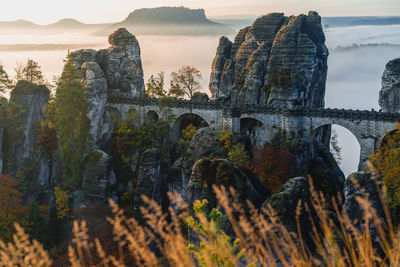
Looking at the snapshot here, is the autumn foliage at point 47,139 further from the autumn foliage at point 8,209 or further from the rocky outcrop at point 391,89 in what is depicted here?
the rocky outcrop at point 391,89

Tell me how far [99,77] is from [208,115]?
12.5 meters

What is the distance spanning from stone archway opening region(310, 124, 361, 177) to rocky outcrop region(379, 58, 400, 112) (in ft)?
23.8

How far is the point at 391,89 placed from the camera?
44281 mm

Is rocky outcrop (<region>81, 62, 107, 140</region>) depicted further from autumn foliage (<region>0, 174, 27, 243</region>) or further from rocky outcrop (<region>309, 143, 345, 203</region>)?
rocky outcrop (<region>309, 143, 345, 203</region>)

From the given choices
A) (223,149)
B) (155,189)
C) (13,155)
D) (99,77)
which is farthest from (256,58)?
(13,155)

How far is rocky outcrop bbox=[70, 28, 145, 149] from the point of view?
42.1 metres

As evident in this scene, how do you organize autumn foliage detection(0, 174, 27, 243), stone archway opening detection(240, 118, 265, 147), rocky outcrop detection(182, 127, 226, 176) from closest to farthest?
autumn foliage detection(0, 174, 27, 243) → rocky outcrop detection(182, 127, 226, 176) → stone archway opening detection(240, 118, 265, 147)

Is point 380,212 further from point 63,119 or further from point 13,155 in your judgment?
point 13,155

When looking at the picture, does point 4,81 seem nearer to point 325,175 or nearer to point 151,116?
point 151,116

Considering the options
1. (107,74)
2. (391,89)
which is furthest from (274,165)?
(107,74)

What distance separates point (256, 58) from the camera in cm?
4828

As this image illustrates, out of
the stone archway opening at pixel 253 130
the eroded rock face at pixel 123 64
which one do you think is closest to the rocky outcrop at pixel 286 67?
the stone archway opening at pixel 253 130

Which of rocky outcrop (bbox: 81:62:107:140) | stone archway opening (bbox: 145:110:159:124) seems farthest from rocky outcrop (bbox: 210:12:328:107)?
rocky outcrop (bbox: 81:62:107:140)

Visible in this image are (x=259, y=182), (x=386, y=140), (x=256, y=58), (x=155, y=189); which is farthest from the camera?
(x=256, y=58)
